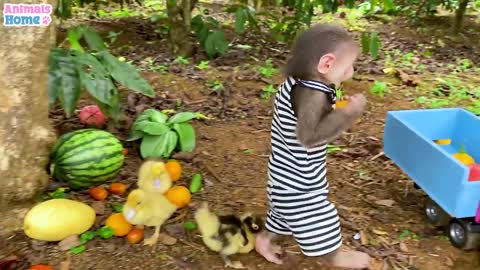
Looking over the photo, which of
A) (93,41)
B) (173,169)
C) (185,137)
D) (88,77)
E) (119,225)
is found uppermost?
(93,41)

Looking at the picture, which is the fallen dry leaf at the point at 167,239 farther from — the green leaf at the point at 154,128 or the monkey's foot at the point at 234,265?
the green leaf at the point at 154,128

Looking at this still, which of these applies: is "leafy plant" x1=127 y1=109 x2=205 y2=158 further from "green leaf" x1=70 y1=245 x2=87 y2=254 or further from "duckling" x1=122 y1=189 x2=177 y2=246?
"green leaf" x1=70 y1=245 x2=87 y2=254

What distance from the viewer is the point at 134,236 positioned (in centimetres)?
259

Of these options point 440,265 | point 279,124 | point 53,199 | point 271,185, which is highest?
point 279,124

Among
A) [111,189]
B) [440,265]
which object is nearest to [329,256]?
[440,265]

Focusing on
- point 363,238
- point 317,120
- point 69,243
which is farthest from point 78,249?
point 363,238

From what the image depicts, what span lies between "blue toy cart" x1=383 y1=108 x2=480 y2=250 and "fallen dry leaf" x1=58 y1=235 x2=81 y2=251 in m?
1.54

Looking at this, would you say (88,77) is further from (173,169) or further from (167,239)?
(167,239)

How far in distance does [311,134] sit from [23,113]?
1141mm

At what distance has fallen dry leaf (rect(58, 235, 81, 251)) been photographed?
8.30 ft

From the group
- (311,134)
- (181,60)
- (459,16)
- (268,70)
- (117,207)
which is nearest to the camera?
(311,134)

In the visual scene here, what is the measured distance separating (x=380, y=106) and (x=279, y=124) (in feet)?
7.09

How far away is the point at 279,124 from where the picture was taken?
2340 mm

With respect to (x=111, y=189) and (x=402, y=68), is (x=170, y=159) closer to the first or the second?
(x=111, y=189)
